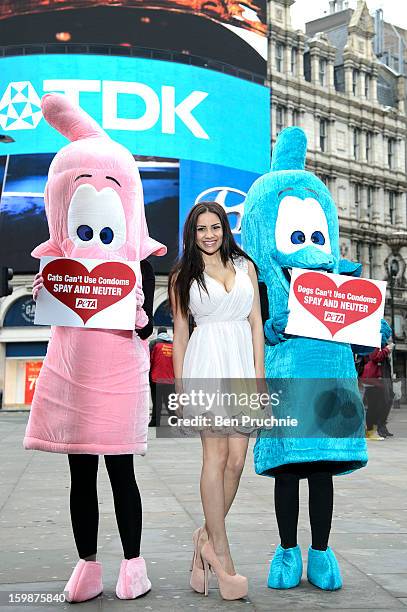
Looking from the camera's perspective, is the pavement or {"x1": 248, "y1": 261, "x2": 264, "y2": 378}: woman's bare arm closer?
the pavement

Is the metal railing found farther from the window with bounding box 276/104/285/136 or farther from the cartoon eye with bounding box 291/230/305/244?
the cartoon eye with bounding box 291/230/305/244

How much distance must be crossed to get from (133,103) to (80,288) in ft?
111

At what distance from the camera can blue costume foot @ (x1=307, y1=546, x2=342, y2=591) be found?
423cm

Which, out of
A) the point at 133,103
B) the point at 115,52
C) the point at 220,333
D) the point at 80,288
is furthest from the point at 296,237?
the point at 115,52

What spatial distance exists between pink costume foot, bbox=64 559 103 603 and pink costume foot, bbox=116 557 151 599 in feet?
0.32

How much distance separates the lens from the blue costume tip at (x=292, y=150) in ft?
17.1

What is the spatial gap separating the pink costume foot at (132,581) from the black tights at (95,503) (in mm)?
43

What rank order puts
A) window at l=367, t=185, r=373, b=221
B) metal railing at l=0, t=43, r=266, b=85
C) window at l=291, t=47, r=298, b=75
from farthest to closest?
window at l=367, t=185, r=373, b=221, window at l=291, t=47, r=298, b=75, metal railing at l=0, t=43, r=266, b=85

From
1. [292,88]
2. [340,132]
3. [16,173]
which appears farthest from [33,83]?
[340,132]

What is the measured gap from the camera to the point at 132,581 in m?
4.09

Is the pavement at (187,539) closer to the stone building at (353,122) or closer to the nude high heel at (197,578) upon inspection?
the nude high heel at (197,578)

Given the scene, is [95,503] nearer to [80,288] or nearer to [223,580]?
[223,580]

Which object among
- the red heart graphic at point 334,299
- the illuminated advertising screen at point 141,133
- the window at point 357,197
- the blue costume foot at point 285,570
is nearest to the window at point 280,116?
the illuminated advertising screen at point 141,133

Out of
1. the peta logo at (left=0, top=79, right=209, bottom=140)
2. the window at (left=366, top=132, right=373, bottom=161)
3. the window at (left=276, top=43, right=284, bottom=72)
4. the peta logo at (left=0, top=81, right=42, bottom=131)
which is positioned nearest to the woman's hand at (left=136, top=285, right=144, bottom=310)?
the peta logo at (left=0, top=79, right=209, bottom=140)
